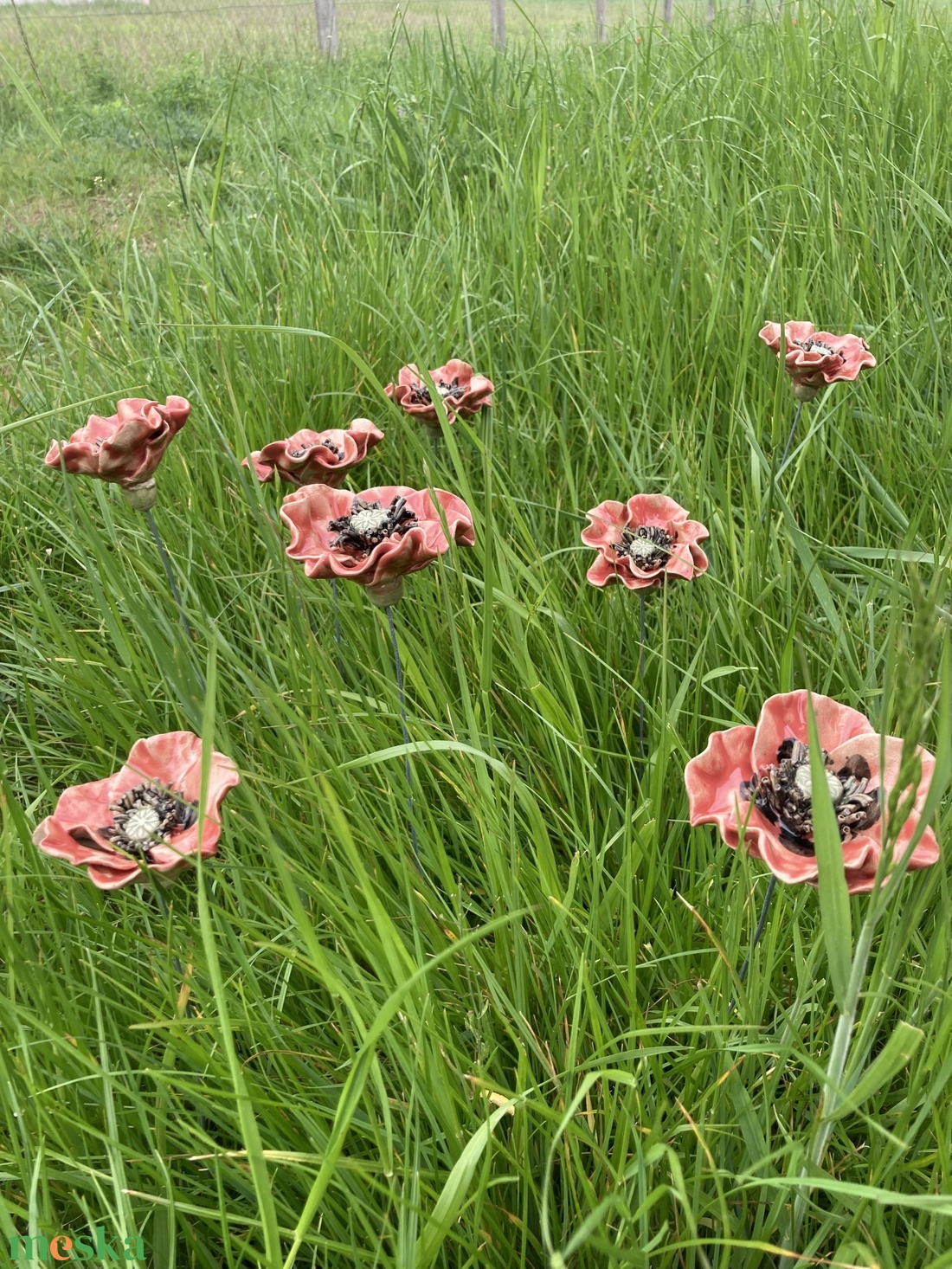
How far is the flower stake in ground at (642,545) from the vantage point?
3.93 ft

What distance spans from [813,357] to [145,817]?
123cm

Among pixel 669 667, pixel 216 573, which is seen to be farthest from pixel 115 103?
pixel 669 667

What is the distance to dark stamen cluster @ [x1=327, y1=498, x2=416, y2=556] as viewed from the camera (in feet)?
3.81

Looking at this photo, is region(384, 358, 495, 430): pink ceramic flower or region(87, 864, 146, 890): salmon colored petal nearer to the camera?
region(87, 864, 146, 890): salmon colored petal

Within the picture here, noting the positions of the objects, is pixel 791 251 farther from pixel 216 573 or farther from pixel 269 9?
pixel 269 9

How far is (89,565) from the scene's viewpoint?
5.26 ft

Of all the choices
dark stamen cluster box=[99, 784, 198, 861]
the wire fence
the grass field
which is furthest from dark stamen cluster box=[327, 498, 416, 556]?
the wire fence

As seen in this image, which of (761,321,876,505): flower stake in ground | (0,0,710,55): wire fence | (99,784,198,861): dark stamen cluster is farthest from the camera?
(0,0,710,55): wire fence

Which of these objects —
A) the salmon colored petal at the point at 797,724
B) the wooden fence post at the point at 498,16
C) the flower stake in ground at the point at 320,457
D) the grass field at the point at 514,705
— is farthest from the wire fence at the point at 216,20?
the salmon colored petal at the point at 797,724

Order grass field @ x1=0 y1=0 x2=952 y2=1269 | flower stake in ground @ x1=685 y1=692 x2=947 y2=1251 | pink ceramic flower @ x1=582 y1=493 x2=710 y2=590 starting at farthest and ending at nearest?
1. pink ceramic flower @ x1=582 y1=493 x2=710 y2=590
2. grass field @ x1=0 y1=0 x2=952 y2=1269
3. flower stake in ground @ x1=685 y1=692 x2=947 y2=1251

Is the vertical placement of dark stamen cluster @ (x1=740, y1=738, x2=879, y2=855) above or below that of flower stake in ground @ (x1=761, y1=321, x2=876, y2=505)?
below

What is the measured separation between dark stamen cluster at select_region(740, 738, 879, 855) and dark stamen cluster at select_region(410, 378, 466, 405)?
927 mm

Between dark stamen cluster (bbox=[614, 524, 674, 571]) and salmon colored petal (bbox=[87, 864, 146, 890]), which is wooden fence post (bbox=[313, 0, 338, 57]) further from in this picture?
salmon colored petal (bbox=[87, 864, 146, 890])

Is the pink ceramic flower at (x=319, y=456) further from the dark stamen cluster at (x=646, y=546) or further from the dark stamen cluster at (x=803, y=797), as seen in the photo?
the dark stamen cluster at (x=803, y=797)
